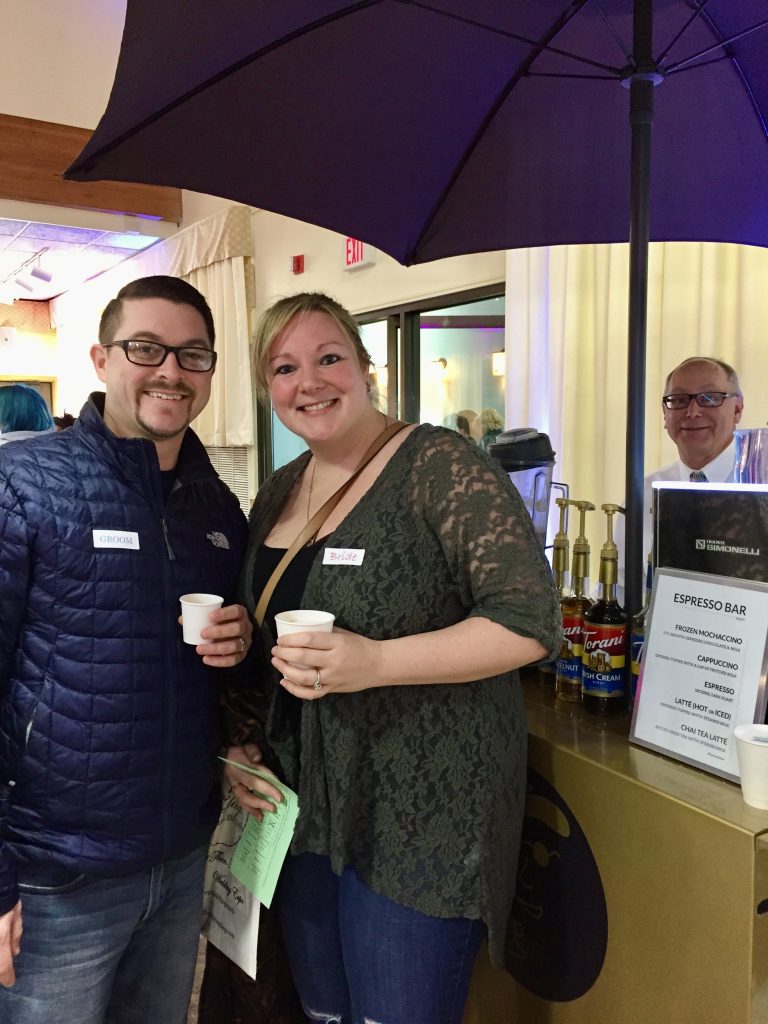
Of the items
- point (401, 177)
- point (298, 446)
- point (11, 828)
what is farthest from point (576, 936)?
point (298, 446)

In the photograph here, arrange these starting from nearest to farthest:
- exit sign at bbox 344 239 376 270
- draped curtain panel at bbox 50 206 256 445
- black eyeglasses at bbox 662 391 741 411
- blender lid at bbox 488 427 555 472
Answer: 1. blender lid at bbox 488 427 555 472
2. black eyeglasses at bbox 662 391 741 411
3. exit sign at bbox 344 239 376 270
4. draped curtain panel at bbox 50 206 256 445

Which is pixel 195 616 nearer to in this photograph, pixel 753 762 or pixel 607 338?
pixel 753 762

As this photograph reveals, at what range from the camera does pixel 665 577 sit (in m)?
1.21

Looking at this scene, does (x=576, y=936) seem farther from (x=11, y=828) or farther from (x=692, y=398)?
(x=692, y=398)

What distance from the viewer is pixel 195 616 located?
3.86 ft

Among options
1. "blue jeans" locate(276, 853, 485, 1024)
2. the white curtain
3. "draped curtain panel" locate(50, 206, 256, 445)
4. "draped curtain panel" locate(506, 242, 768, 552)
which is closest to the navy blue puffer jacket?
"blue jeans" locate(276, 853, 485, 1024)

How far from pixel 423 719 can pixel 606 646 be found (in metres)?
0.38

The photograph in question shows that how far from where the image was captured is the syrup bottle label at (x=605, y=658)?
1.35 m

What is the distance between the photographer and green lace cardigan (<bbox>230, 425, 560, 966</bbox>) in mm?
1147

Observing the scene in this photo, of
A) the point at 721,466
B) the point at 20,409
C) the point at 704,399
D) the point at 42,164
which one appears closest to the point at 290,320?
the point at 704,399

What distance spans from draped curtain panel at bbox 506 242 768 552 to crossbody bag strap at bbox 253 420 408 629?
1.61m

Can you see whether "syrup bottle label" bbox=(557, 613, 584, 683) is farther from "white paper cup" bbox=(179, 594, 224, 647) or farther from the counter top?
"white paper cup" bbox=(179, 594, 224, 647)

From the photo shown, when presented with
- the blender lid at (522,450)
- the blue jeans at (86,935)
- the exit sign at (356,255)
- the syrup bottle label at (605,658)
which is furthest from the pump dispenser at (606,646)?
the exit sign at (356,255)

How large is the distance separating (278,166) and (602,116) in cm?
73
